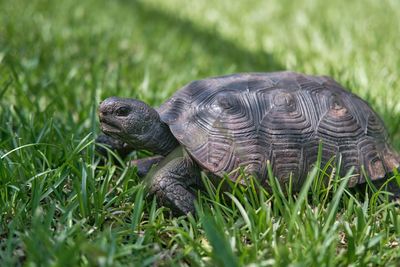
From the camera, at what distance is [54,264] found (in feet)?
5.06

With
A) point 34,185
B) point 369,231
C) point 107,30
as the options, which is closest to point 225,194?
point 369,231

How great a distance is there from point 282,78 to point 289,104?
23 centimetres

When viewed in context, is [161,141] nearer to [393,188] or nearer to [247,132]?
[247,132]

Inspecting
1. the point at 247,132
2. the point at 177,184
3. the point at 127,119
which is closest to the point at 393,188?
the point at 247,132

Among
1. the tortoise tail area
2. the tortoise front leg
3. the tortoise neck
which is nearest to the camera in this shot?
the tortoise front leg

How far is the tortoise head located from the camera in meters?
2.47

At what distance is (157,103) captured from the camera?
142 inches

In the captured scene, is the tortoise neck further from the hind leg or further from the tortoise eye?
the hind leg

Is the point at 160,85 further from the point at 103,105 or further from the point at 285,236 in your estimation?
the point at 285,236

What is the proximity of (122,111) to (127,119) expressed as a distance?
4 centimetres

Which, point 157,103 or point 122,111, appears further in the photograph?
point 157,103

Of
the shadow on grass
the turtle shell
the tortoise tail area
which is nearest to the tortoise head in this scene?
the turtle shell

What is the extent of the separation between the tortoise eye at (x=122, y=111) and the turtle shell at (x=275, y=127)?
0.20 m

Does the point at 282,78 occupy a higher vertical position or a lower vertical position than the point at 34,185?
higher
